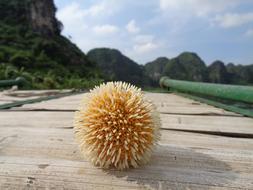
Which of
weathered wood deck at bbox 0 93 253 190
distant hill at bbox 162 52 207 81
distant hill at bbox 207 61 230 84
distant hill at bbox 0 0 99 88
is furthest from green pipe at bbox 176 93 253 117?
distant hill at bbox 162 52 207 81

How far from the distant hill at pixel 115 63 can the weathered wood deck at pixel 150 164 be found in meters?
32.9

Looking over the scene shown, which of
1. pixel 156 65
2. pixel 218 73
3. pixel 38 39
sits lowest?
pixel 218 73

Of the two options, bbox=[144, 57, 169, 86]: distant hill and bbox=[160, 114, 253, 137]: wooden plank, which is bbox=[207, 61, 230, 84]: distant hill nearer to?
Answer: bbox=[144, 57, 169, 86]: distant hill

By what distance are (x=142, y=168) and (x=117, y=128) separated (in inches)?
4.8

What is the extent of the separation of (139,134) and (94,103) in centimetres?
15

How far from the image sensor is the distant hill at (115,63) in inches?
1412

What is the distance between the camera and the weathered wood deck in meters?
0.71

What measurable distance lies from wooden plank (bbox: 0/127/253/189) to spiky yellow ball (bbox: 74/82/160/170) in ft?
0.12

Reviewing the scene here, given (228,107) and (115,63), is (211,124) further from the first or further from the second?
(115,63)

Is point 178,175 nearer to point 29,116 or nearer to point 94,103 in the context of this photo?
point 94,103

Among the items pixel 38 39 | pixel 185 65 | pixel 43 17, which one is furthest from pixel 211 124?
pixel 43 17

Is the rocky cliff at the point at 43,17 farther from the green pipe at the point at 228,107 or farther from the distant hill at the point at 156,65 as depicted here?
the green pipe at the point at 228,107

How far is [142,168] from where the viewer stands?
0.78 meters

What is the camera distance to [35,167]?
0.80 m
